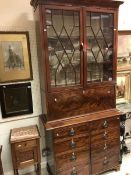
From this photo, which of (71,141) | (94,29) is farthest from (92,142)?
(94,29)

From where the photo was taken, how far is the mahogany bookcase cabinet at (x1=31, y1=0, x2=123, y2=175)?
1870 millimetres

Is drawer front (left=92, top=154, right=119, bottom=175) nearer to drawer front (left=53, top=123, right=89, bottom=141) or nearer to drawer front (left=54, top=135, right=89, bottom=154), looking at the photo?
drawer front (left=54, top=135, right=89, bottom=154)

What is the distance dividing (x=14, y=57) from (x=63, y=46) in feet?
2.13

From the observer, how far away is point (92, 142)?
2148mm

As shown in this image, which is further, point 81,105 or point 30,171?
point 30,171

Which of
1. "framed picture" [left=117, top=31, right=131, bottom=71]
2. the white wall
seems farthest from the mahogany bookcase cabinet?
"framed picture" [left=117, top=31, right=131, bottom=71]

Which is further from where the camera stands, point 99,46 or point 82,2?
point 99,46

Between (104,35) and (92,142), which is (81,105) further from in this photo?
(104,35)

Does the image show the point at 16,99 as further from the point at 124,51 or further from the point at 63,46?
the point at 124,51

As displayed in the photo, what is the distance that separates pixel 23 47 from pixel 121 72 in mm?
1529

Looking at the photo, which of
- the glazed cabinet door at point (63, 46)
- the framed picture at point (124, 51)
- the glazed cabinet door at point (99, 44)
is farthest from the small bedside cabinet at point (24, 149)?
the framed picture at point (124, 51)

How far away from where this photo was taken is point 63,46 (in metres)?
1.96

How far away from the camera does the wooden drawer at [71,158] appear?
2019 mm

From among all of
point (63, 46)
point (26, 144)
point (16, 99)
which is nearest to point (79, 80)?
point (63, 46)
